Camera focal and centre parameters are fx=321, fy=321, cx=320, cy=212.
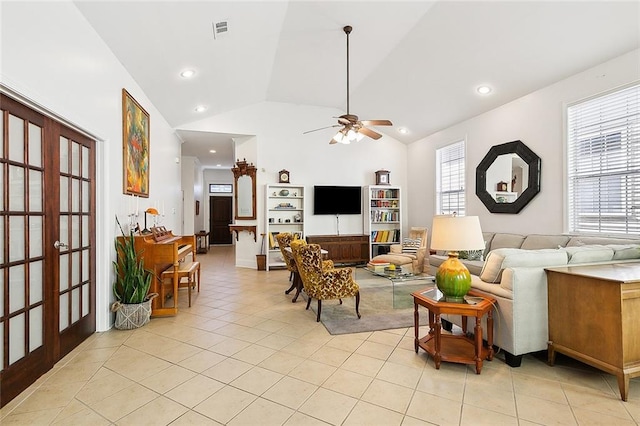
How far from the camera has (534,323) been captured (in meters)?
2.60

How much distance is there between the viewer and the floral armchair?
3703mm

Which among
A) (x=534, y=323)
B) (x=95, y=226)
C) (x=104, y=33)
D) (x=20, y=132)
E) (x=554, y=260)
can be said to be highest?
(x=104, y=33)

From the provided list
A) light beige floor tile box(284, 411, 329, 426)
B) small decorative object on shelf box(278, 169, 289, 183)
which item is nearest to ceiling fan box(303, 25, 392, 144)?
small decorative object on shelf box(278, 169, 289, 183)

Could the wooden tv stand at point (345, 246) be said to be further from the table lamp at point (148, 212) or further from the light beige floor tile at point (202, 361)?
the light beige floor tile at point (202, 361)

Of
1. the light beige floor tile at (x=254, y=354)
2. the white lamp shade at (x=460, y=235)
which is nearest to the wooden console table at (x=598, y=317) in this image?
the white lamp shade at (x=460, y=235)

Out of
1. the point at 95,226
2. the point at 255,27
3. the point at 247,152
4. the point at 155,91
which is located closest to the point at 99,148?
the point at 95,226

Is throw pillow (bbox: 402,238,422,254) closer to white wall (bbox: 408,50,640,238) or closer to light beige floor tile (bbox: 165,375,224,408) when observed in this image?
white wall (bbox: 408,50,640,238)

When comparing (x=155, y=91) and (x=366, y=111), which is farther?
(x=366, y=111)

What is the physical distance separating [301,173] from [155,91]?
3440 millimetres

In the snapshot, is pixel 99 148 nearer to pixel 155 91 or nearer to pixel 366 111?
pixel 155 91

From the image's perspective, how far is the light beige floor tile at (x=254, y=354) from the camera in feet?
9.09

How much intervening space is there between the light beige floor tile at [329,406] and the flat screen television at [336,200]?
5325 mm

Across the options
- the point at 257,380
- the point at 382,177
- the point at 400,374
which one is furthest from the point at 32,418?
the point at 382,177

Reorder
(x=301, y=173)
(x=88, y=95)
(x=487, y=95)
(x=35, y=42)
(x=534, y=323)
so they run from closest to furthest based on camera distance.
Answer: (x=35, y=42) < (x=534, y=323) < (x=88, y=95) < (x=487, y=95) < (x=301, y=173)
